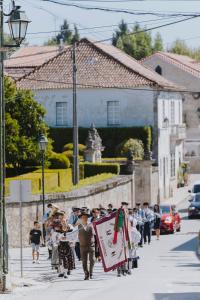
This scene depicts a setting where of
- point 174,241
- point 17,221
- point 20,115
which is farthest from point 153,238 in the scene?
point 20,115

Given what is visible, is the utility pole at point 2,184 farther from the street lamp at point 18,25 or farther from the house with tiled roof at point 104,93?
the house with tiled roof at point 104,93

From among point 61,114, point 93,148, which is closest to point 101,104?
point 61,114

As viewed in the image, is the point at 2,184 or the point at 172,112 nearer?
the point at 2,184

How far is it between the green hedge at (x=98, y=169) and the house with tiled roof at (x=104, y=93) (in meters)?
9.09

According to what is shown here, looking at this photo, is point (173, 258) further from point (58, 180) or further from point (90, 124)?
point (90, 124)

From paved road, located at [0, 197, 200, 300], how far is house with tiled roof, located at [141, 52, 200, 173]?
6127 cm

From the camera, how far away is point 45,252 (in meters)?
33.5

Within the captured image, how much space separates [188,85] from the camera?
315ft

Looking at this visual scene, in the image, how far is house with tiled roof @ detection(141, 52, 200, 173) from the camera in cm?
9381

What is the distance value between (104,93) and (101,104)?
34.2 inches

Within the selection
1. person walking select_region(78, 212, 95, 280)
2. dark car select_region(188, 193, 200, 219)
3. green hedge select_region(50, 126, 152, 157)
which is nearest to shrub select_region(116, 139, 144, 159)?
green hedge select_region(50, 126, 152, 157)

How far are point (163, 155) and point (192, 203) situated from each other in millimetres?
17652

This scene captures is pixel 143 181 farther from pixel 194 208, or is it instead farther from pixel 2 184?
pixel 2 184

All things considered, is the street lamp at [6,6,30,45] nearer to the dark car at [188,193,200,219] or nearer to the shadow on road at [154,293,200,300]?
the shadow on road at [154,293,200,300]
